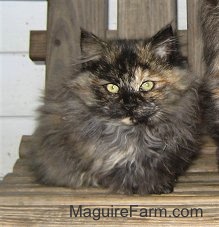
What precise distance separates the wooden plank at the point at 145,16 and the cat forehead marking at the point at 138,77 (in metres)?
0.59

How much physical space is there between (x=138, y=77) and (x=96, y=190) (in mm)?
426

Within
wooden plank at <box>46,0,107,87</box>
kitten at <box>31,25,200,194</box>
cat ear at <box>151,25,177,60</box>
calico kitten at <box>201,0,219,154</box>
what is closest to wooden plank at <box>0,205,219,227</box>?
kitten at <box>31,25,200,194</box>

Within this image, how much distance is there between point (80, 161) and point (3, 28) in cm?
109

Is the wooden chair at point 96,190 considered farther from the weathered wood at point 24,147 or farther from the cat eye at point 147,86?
the cat eye at point 147,86

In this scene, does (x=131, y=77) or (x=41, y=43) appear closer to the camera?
(x=131, y=77)

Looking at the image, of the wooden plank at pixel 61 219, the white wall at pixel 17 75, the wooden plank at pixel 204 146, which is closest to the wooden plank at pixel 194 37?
the wooden plank at pixel 204 146

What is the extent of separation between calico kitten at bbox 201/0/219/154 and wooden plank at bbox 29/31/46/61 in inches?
31.1

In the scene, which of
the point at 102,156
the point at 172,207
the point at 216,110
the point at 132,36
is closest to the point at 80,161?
the point at 102,156

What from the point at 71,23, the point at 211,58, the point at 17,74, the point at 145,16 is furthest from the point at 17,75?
the point at 211,58

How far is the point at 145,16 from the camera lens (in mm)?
2291

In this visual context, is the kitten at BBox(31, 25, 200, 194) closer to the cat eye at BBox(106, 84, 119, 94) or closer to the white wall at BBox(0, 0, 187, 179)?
the cat eye at BBox(106, 84, 119, 94)

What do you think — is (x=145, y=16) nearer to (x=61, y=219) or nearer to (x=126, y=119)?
(x=126, y=119)

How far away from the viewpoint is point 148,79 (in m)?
1.73

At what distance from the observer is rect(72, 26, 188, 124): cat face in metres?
1.70
